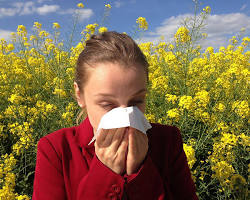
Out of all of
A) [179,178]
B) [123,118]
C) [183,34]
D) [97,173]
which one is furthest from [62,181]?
[183,34]

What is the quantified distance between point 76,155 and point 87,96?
0.85ft

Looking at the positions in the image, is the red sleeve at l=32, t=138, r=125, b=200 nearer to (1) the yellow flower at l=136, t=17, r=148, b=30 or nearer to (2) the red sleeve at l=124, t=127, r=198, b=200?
(2) the red sleeve at l=124, t=127, r=198, b=200

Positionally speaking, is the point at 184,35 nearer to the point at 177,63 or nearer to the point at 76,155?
the point at 177,63

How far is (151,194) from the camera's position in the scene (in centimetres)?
102

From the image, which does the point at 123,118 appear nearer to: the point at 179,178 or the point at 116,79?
the point at 116,79

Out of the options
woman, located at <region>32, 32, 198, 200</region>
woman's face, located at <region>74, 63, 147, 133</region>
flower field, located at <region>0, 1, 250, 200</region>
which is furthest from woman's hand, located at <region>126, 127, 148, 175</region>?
flower field, located at <region>0, 1, 250, 200</region>

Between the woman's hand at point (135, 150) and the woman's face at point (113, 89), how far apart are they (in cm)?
12

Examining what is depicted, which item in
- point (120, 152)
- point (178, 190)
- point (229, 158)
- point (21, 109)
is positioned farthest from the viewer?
point (21, 109)

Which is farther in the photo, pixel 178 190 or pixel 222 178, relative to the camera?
pixel 222 178

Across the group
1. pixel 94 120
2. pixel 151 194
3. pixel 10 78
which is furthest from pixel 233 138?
pixel 10 78

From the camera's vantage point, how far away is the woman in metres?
0.98

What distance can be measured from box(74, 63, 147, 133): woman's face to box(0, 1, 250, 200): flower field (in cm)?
111

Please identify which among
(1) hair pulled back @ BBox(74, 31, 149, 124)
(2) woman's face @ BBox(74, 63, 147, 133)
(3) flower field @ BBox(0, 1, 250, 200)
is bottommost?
(3) flower field @ BBox(0, 1, 250, 200)

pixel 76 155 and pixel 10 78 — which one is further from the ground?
pixel 10 78
